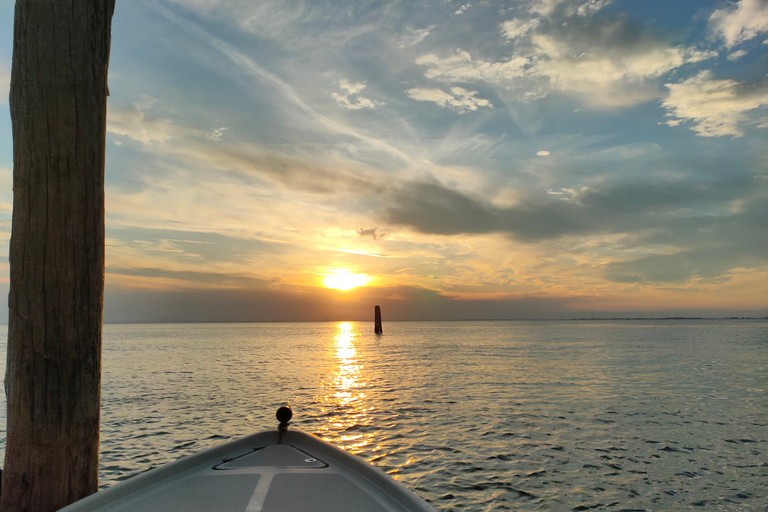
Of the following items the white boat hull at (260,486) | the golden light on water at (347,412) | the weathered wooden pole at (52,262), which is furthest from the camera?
the golden light on water at (347,412)

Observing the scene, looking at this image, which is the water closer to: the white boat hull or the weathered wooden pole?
the white boat hull

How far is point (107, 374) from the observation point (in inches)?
936

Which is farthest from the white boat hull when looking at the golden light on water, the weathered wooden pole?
the golden light on water

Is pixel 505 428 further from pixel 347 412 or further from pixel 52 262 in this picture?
pixel 52 262

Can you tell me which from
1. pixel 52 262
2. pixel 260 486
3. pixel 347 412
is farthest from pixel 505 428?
pixel 52 262

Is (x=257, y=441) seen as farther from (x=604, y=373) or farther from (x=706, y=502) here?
(x=604, y=373)

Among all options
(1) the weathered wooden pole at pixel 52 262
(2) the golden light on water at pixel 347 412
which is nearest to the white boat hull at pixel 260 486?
(1) the weathered wooden pole at pixel 52 262

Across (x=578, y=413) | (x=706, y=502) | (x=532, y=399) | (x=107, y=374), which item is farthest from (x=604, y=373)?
(x=107, y=374)

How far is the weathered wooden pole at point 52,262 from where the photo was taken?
3506mm

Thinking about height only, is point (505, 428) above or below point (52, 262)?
below

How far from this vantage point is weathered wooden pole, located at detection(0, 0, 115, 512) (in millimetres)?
3506

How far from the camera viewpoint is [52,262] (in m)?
3.51

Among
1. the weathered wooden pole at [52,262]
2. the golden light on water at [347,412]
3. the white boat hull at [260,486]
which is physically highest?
the weathered wooden pole at [52,262]

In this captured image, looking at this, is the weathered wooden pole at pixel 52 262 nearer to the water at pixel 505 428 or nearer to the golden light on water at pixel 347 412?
the water at pixel 505 428
